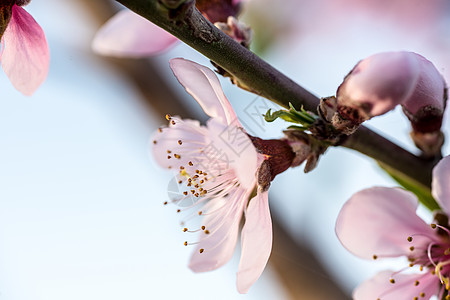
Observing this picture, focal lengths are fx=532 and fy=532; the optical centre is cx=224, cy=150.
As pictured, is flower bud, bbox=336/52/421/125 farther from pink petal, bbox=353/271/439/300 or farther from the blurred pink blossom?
pink petal, bbox=353/271/439/300

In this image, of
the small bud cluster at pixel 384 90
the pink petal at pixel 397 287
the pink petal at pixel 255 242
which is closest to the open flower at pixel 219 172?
the pink petal at pixel 255 242

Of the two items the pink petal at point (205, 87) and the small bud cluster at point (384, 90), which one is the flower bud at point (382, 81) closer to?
the small bud cluster at point (384, 90)

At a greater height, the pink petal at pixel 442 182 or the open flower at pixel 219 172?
the open flower at pixel 219 172

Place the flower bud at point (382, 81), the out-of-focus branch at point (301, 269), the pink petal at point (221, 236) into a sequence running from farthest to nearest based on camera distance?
the out-of-focus branch at point (301, 269) → the pink petal at point (221, 236) → the flower bud at point (382, 81)

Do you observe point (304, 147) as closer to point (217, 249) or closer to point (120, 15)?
point (217, 249)

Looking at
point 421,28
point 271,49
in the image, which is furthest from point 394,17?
point 271,49

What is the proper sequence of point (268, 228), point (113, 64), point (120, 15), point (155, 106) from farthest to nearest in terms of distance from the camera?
point (113, 64), point (155, 106), point (120, 15), point (268, 228)
